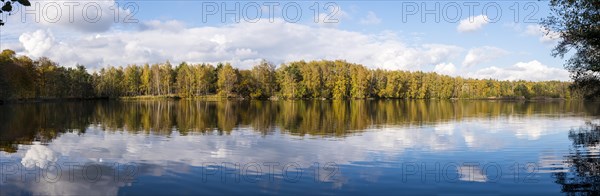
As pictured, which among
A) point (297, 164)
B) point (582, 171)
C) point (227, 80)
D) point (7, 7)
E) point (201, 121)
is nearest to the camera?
point (7, 7)

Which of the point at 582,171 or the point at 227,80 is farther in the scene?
the point at 227,80

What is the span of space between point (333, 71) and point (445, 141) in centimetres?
14310

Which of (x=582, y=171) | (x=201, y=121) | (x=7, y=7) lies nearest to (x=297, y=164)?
(x=582, y=171)

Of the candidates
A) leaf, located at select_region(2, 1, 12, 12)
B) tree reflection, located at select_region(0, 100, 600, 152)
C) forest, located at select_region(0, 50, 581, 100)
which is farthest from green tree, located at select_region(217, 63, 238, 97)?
leaf, located at select_region(2, 1, 12, 12)

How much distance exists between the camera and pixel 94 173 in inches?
690

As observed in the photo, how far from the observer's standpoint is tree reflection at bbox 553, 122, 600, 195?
14844 millimetres

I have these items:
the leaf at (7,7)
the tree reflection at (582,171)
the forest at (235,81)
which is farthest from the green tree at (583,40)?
the forest at (235,81)

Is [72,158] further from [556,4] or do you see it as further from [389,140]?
[556,4]

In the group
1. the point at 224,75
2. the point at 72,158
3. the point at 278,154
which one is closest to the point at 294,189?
the point at 278,154

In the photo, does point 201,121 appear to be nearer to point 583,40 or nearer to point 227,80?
point 583,40

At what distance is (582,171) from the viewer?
18.0m

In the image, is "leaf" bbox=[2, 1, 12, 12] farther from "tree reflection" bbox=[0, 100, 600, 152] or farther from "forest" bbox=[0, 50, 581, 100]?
"forest" bbox=[0, 50, 581, 100]

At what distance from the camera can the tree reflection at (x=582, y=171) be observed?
14844mm

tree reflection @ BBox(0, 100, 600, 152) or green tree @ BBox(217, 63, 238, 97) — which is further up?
green tree @ BBox(217, 63, 238, 97)
